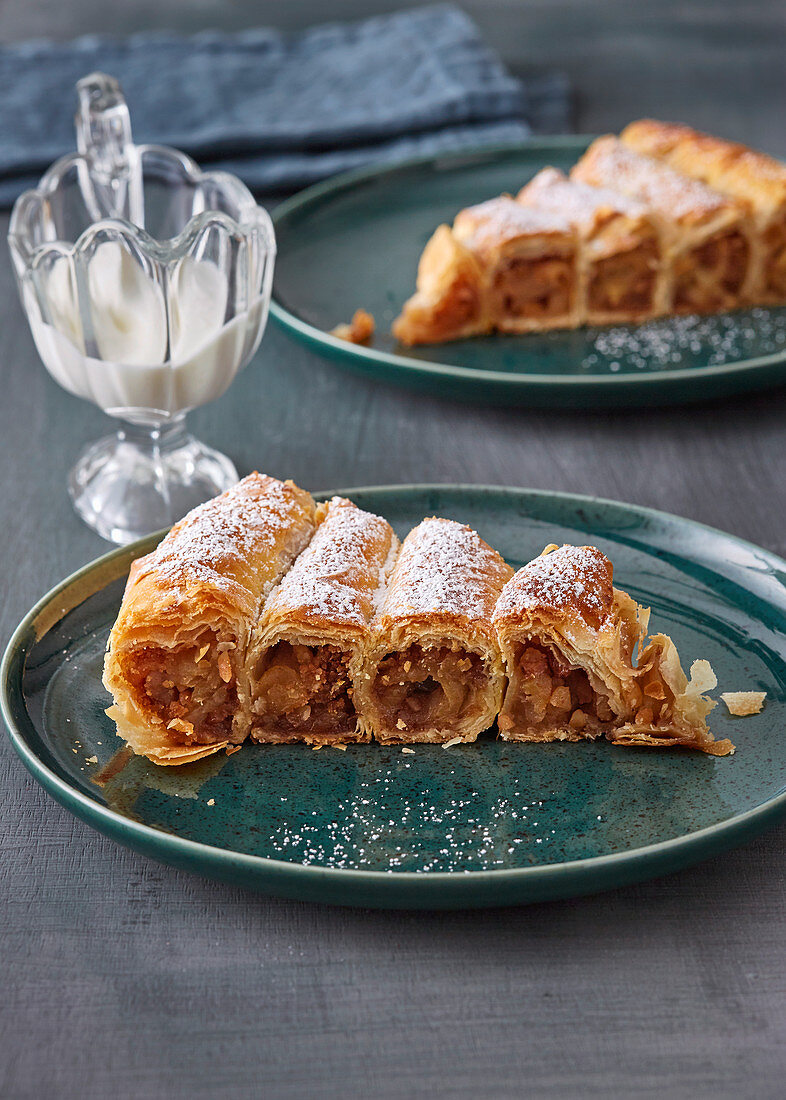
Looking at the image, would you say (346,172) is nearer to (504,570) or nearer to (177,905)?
(504,570)

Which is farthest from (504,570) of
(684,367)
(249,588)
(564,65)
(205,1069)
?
(564,65)

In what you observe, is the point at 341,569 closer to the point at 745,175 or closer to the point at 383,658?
the point at 383,658

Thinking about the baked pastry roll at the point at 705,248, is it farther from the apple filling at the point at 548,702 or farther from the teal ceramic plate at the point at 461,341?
the apple filling at the point at 548,702

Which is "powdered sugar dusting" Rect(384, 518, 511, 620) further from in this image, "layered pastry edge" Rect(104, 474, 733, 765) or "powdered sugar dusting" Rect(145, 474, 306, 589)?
"powdered sugar dusting" Rect(145, 474, 306, 589)

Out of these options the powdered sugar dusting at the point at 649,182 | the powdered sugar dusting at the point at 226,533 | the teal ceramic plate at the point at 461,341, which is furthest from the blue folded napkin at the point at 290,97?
the powdered sugar dusting at the point at 226,533

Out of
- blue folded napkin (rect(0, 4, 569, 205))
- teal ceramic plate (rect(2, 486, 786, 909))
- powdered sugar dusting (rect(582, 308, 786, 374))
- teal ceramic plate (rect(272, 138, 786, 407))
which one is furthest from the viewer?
blue folded napkin (rect(0, 4, 569, 205))

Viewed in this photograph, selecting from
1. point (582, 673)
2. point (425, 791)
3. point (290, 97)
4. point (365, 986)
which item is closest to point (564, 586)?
point (582, 673)

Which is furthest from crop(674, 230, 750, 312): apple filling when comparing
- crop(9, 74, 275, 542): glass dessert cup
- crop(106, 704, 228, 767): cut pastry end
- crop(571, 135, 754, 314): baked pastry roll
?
crop(106, 704, 228, 767): cut pastry end
